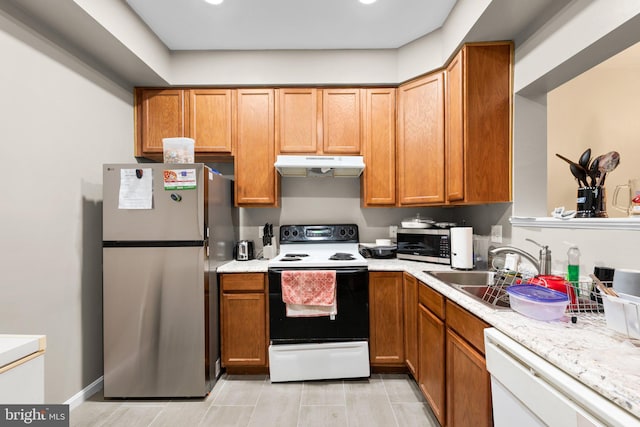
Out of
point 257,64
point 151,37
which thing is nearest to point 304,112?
point 257,64

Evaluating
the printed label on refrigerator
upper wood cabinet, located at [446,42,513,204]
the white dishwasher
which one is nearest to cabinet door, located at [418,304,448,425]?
the white dishwasher

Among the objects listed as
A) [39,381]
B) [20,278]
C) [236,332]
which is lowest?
[236,332]

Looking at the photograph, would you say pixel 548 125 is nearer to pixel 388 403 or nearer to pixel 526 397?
pixel 526 397

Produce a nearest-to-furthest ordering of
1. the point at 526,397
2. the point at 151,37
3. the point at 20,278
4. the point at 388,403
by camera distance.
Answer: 1. the point at 526,397
2. the point at 20,278
3. the point at 388,403
4. the point at 151,37

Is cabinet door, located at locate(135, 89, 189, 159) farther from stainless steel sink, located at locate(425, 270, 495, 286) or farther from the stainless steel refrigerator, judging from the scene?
stainless steel sink, located at locate(425, 270, 495, 286)

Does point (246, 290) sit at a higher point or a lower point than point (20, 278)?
lower

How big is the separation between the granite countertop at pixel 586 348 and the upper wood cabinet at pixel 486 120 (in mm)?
980

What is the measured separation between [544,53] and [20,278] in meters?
3.25

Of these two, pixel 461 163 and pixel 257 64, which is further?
pixel 257 64

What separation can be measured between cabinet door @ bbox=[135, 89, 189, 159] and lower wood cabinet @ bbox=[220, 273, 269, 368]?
1.38 meters

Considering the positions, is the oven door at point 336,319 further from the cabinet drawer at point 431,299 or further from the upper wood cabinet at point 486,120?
the upper wood cabinet at point 486,120

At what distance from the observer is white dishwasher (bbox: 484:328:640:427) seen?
0.67 m

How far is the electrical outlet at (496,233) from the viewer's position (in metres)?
2.01

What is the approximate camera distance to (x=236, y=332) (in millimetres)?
2227
